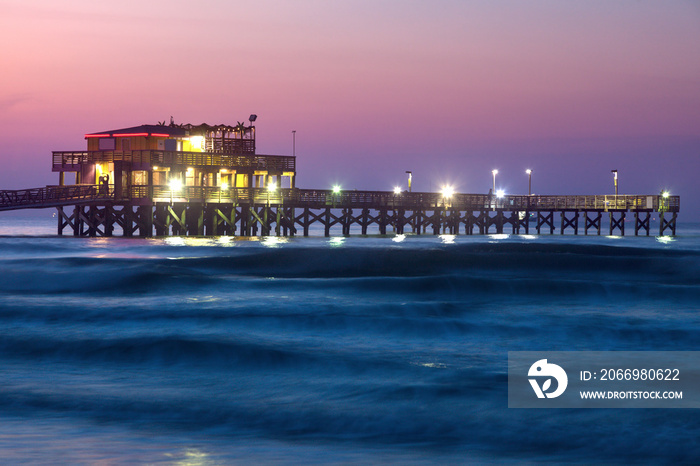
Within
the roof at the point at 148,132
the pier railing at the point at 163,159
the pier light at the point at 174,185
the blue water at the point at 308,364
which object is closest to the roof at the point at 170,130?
the roof at the point at 148,132

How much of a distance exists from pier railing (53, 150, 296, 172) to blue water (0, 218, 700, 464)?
2545 cm

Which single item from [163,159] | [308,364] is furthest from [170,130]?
[308,364]

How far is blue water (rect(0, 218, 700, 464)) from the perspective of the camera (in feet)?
29.8

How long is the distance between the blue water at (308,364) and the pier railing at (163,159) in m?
25.4

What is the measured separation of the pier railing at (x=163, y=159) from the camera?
54.6 meters

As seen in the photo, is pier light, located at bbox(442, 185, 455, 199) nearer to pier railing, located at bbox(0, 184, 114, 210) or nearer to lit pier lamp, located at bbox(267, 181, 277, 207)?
lit pier lamp, located at bbox(267, 181, 277, 207)

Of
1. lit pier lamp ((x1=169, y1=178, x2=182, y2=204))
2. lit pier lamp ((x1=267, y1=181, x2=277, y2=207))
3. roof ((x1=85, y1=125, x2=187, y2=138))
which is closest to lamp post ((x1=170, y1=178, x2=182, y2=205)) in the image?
lit pier lamp ((x1=169, y1=178, x2=182, y2=204))

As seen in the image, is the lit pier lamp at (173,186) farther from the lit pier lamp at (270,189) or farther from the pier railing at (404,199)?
the lit pier lamp at (270,189)

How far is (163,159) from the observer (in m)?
54.8

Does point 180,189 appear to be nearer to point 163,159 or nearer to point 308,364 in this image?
point 163,159

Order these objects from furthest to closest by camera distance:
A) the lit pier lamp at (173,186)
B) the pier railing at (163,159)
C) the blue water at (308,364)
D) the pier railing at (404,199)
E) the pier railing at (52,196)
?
the pier railing at (163,159)
the pier railing at (404,199)
the lit pier lamp at (173,186)
the pier railing at (52,196)
the blue water at (308,364)

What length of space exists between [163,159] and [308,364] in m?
43.6

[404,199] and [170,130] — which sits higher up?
[170,130]

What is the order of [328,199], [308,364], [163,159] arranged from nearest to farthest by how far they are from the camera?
[308,364] < [163,159] < [328,199]
